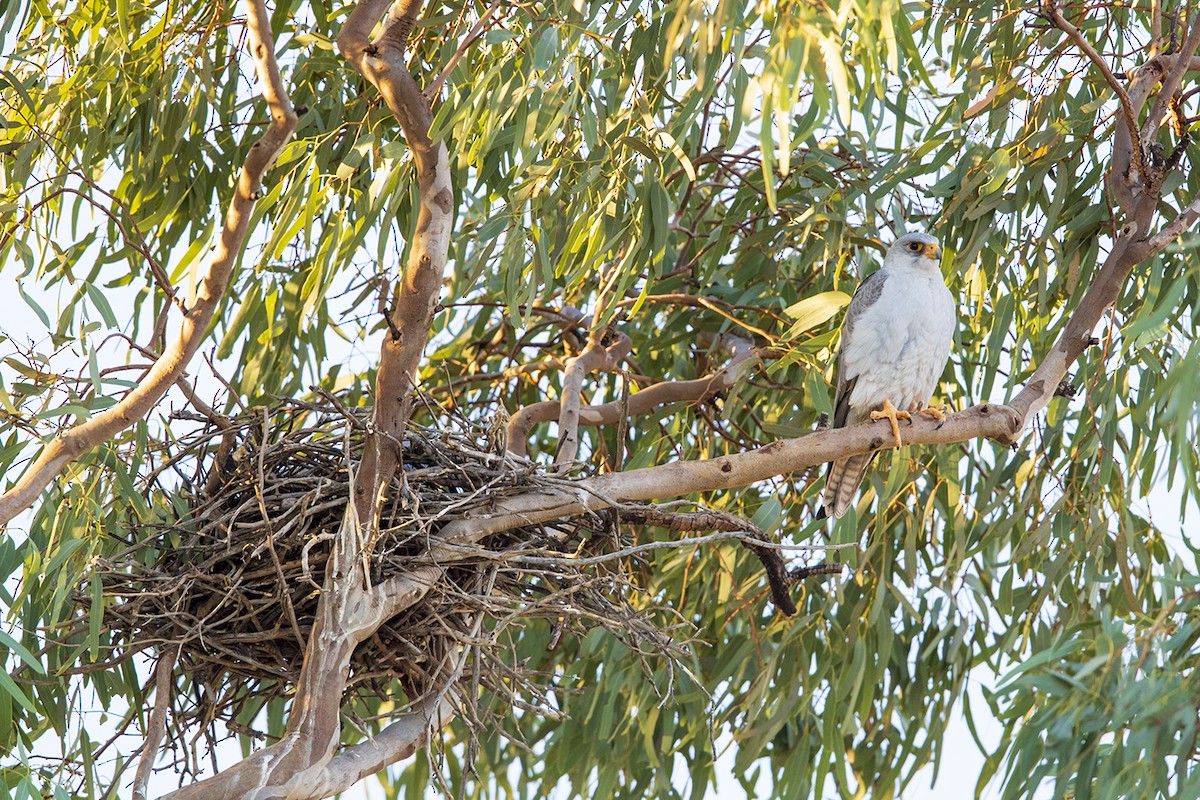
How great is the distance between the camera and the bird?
3.84 metres

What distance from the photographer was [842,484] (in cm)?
369

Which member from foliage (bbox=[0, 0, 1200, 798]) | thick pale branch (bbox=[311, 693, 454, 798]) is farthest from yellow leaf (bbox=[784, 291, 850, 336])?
thick pale branch (bbox=[311, 693, 454, 798])

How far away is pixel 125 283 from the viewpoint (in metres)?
3.80

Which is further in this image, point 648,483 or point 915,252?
point 915,252

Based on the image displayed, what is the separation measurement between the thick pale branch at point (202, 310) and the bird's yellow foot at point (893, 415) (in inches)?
54.6

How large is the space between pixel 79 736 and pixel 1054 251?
2.73m

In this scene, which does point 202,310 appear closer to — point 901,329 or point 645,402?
point 645,402

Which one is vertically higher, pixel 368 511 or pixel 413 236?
pixel 413 236

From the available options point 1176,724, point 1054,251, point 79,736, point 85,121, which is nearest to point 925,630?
point 1054,251

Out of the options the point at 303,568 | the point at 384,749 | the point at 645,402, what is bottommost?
the point at 384,749

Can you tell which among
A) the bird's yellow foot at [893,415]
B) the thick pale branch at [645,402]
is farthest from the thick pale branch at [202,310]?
the bird's yellow foot at [893,415]

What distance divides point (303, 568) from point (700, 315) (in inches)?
77.7

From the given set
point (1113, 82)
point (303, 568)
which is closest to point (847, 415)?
point (1113, 82)

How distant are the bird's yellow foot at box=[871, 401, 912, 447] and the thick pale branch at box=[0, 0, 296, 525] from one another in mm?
1387
